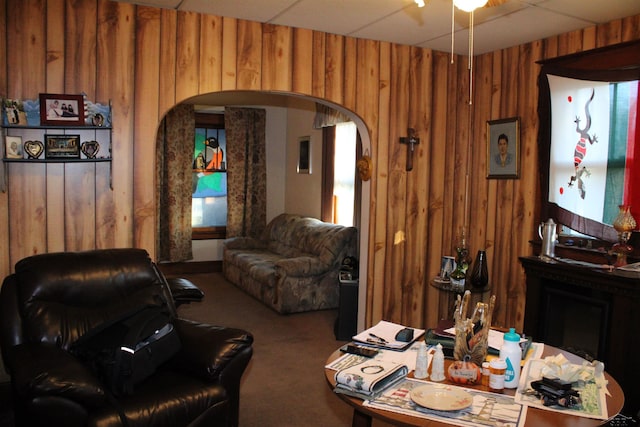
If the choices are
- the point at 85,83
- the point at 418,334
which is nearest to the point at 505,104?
the point at 418,334

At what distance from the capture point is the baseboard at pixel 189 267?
7383 millimetres

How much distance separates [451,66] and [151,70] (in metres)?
2.55

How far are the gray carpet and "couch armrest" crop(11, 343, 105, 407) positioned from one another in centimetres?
116

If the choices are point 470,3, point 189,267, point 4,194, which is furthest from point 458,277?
point 189,267

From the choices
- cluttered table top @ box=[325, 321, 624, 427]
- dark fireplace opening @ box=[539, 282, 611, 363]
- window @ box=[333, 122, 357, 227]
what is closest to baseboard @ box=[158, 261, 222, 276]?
window @ box=[333, 122, 357, 227]

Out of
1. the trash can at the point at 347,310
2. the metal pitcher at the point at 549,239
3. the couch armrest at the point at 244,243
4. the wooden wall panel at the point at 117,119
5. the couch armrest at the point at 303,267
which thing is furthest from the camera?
the couch armrest at the point at 244,243

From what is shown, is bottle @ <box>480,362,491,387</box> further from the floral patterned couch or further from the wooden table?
the floral patterned couch

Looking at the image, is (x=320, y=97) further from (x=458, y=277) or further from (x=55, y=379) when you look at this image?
(x=55, y=379)

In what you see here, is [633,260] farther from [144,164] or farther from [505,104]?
[144,164]

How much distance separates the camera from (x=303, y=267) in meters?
5.38

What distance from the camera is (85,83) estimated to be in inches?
131

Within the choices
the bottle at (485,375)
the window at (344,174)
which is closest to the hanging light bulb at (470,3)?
the bottle at (485,375)

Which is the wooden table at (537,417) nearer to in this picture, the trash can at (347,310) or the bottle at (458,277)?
the bottle at (458,277)

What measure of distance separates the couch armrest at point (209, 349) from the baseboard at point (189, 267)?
475 centimetres
